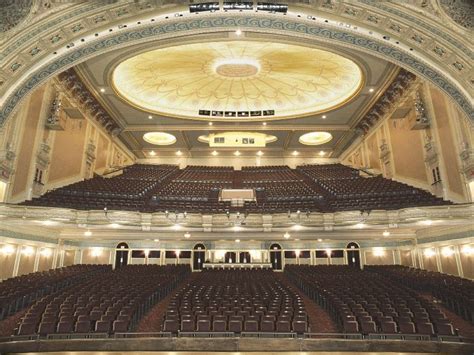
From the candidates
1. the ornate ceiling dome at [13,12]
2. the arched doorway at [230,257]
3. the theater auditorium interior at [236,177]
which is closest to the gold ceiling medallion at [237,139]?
the theater auditorium interior at [236,177]

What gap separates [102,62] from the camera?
1153 centimetres

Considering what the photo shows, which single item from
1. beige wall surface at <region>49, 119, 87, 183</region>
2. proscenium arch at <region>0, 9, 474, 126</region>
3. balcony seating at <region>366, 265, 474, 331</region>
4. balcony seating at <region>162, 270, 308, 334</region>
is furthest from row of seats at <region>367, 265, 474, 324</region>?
beige wall surface at <region>49, 119, 87, 183</region>

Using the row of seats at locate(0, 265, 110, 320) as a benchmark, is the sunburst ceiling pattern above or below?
above

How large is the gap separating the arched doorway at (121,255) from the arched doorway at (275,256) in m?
7.00

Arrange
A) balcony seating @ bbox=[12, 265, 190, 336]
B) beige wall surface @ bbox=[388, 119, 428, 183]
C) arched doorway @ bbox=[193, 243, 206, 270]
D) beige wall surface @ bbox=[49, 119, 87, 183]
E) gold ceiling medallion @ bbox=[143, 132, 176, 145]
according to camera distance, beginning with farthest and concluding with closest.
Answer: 1. gold ceiling medallion @ bbox=[143, 132, 176, 145]
2. arched doorway @ bbox=[193, 243, 206, 270]
3. beige wall surface @ bbox=[49, 119, 87, 183]
4. beige wall surface @ bbox=[388, 119, 428, 183]
5. balcony seating @ bbox=[12, 265, 190, 336]

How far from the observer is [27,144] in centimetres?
1095

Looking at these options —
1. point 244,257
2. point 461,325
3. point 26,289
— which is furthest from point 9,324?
point 244,257

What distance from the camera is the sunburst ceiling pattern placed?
12.2 meters

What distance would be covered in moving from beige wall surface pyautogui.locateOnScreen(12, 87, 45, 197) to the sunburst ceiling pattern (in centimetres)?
310

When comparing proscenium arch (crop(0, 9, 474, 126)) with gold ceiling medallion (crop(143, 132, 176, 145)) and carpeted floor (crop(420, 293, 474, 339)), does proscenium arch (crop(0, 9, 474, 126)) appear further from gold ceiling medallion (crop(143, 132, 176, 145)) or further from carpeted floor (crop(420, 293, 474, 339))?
gold ceiling medallion (crop(143, 132, 176, 145))

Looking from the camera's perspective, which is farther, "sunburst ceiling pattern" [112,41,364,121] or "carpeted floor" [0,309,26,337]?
"sunburst ceiling pattern" [112,41,364,121]

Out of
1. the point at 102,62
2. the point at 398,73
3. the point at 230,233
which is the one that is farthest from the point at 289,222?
the point at 102,62

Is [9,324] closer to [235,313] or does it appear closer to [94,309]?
[94,309]

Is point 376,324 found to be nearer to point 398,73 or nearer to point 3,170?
point 398,73
